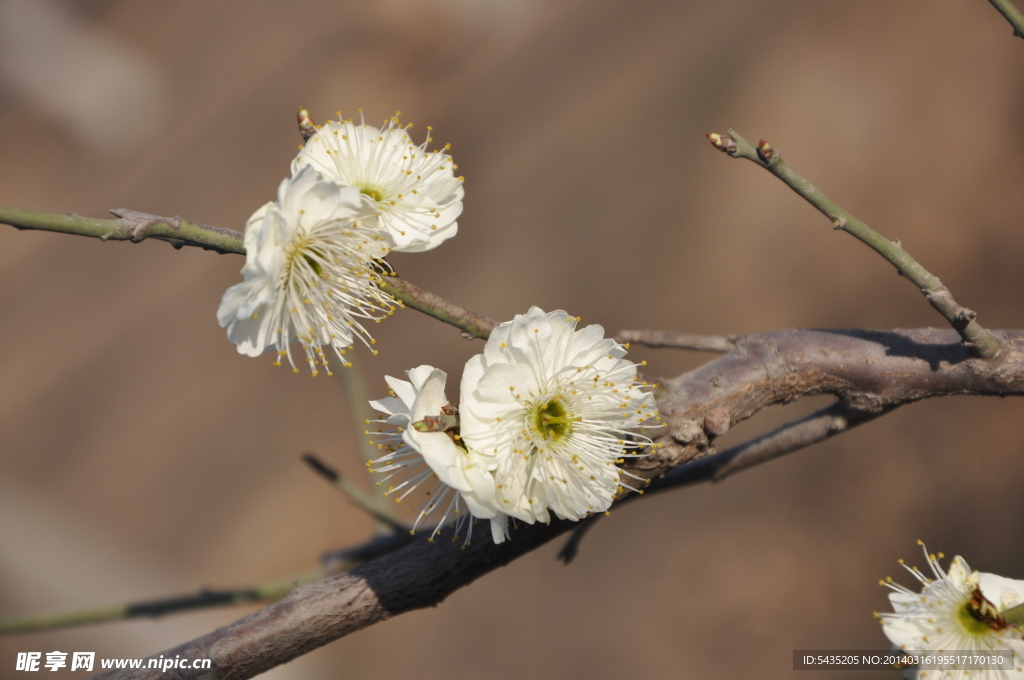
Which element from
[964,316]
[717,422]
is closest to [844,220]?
[964,316]

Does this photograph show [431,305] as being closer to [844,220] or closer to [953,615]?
[844,220]

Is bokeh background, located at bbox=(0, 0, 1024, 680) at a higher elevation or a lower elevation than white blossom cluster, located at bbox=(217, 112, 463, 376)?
higher

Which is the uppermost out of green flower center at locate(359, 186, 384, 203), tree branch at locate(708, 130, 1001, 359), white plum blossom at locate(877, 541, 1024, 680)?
green flower center at locate(359, 186, 384, 203)

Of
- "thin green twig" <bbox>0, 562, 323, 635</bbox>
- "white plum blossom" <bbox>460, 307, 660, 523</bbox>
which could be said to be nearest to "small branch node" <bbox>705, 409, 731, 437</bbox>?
"white plum blossom" <bbox>460, 307, 660, 523</bbox>

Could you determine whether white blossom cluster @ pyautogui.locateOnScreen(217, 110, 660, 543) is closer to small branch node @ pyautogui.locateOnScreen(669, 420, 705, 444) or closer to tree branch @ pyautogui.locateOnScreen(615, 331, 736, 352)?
small branch node @ pyautogui.locateOnScreen(669, 420, 705, 444)

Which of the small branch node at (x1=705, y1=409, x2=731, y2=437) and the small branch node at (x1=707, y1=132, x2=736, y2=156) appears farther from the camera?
the small branch node at (x1=705, y1=409, x2=731, y2=437)

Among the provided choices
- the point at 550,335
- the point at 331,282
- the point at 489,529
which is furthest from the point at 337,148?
the point at 489,529
